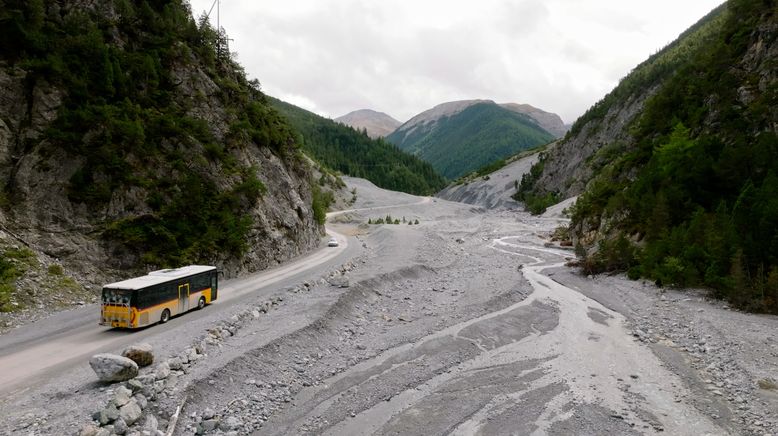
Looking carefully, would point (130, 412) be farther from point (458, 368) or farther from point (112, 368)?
point (458, 368)

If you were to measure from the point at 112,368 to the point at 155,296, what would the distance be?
855 cm

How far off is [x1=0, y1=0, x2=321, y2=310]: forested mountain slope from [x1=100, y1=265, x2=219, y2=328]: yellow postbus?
681 centimetres

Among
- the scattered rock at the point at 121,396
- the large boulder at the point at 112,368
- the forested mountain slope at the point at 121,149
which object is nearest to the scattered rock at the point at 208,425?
the scattered rock at the point at 121,396

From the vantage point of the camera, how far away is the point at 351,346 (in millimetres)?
22188

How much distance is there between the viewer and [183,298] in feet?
82.7

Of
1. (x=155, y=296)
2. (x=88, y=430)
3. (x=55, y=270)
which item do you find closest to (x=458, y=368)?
(x=88, y=430)

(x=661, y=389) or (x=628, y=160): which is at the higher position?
(x=628, y=160)

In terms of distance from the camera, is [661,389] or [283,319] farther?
[283,319]

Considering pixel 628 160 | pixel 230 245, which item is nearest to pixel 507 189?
pixel 628 160

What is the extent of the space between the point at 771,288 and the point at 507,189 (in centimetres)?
15239

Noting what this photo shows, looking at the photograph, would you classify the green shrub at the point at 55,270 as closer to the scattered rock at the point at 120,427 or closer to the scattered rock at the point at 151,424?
the scattered rock at the point at 151,424

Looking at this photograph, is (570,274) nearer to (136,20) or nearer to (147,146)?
(147,146)

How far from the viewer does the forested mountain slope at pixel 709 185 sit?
2634 cm

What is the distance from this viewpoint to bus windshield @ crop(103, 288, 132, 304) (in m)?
21.4
